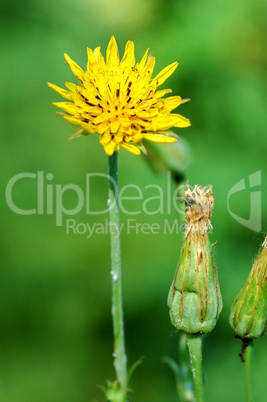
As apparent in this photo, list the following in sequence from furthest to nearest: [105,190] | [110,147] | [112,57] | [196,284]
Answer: [105,190] < [112,57] < [110,147] < [196,284]

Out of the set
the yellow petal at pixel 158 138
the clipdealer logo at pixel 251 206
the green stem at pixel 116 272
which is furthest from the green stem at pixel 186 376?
the clipdealer logo at pixel 251 206

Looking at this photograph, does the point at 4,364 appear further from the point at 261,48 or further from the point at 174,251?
the point at 261,48

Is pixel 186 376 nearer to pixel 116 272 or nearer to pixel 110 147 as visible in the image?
pixel 116 272

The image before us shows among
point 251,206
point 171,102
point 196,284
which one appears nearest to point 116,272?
point 196,284

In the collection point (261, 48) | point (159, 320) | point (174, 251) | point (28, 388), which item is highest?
point (261, 48)

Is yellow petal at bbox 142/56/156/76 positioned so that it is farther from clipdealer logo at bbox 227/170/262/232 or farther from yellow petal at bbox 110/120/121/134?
clipdealer logo at bbox 227/170/262/232

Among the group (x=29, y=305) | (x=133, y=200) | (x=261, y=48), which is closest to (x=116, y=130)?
(x=133, y=200)
